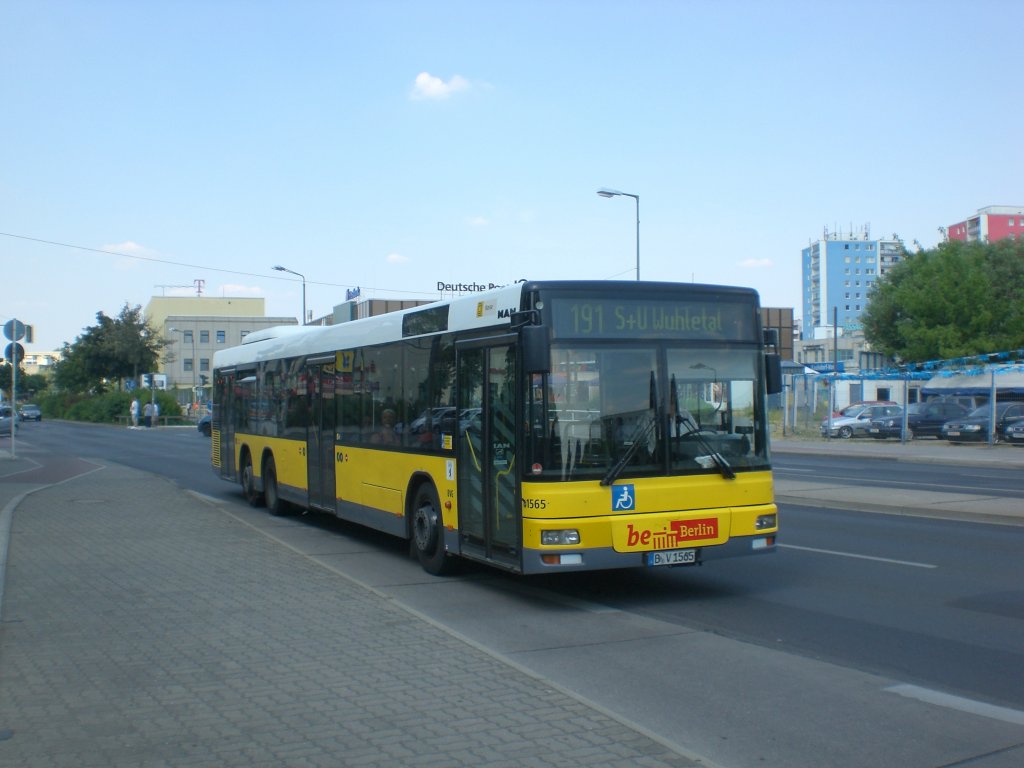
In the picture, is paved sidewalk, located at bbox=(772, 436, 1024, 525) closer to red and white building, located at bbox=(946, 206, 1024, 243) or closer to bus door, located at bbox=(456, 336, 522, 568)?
bus door, located at bbox=(456, 336, 522, 568)

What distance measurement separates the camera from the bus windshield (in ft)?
28.0

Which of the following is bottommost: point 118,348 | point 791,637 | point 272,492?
point 791,637

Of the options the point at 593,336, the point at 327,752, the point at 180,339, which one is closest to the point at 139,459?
the point at 593,336

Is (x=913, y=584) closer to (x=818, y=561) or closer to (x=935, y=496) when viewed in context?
(x=818, y=561)

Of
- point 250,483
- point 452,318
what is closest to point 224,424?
point 250,483

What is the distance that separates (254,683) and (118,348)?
77823mm

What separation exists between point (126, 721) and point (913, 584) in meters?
7.38

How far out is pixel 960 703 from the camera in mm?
6023

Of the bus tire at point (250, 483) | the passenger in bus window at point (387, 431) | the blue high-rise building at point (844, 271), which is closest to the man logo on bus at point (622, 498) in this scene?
the passenger in bus window at point (387, 431)

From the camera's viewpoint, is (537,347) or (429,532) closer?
(537,347)

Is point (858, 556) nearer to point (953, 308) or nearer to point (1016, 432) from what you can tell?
point (1016, 432)

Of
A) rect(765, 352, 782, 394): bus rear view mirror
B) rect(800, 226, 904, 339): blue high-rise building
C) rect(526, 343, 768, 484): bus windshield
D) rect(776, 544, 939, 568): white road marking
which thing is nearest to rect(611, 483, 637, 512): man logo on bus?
rect(526, 343, 768, 484): bus windshield

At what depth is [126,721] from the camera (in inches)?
217

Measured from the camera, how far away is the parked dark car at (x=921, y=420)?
1574 inches
